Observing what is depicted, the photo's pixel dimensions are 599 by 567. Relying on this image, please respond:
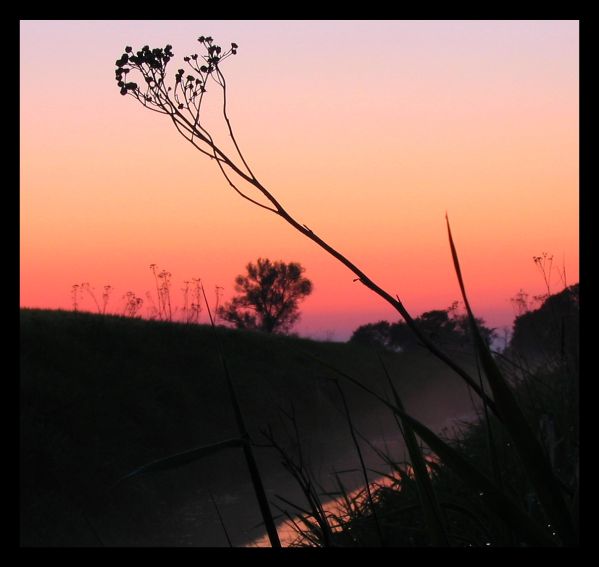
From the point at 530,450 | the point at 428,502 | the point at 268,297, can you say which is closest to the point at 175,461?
the point at 428,502

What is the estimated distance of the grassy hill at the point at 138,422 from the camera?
7.95 m

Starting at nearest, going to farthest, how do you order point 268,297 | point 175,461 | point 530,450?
1. point 530,450
2. point 175,461
3. point 268,297

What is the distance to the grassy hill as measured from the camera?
795 centimetres

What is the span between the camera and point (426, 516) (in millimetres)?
1182

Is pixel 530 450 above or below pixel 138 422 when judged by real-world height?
below

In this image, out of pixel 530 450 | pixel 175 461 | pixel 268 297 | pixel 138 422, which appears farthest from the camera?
pixel 268 297

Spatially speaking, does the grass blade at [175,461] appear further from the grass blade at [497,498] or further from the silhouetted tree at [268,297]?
the silhouetted tree at [268,297]

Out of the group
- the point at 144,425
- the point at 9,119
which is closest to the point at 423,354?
the point at 144,425

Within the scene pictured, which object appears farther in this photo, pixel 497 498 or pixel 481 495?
pixel 481 495

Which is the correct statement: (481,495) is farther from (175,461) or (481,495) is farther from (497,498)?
(175,461)

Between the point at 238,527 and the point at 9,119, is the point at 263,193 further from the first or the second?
the point at 238,527

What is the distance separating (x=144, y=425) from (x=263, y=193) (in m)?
9.19

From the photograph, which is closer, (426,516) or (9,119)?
(426,516)

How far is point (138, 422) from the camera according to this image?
32.8 feet
